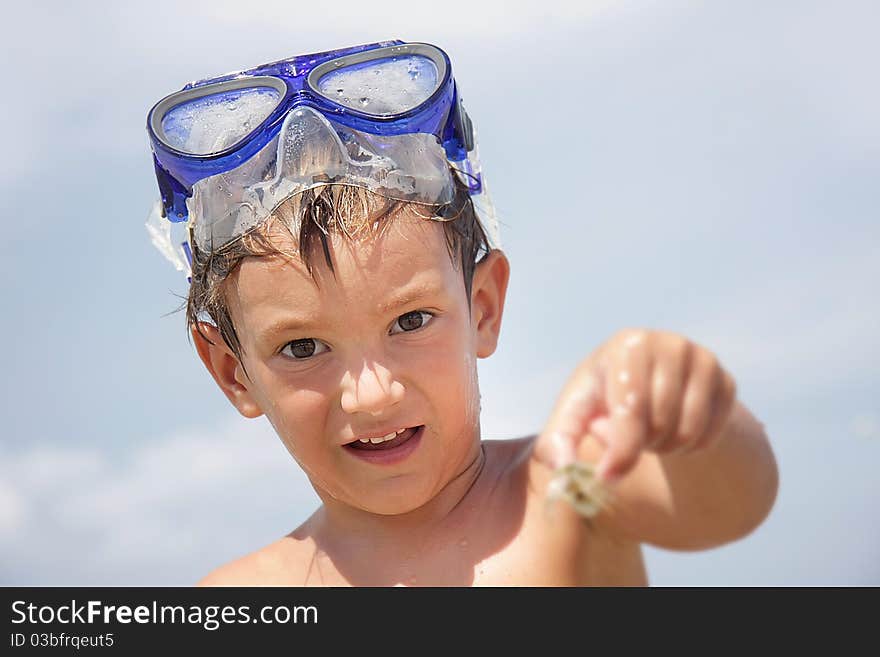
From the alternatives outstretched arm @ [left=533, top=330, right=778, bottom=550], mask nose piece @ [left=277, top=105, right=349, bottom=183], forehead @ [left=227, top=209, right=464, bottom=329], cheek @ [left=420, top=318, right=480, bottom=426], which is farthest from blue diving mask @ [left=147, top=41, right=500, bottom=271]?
outstretched arm @ [left=533, top=330, right=778, bottom=550]

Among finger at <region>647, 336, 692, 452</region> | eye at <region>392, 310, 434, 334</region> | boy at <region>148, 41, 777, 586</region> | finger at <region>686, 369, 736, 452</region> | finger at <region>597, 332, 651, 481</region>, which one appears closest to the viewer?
finger at <region>597, 332, 651, 481</region>

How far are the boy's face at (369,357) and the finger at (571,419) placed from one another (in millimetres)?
1019

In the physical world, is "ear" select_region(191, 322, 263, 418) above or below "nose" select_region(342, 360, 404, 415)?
above

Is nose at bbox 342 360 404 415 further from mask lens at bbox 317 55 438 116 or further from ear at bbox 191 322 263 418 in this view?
mask lens at bbox 317 55 438 116

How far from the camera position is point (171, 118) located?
3.71 meters

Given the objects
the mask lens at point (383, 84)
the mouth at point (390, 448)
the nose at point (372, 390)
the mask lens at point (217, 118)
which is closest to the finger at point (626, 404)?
the nose at point (372, 390)

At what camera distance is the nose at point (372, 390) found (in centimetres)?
296

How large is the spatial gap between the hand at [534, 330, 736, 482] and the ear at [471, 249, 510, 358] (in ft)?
4.56

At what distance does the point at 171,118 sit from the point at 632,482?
2.08 metres

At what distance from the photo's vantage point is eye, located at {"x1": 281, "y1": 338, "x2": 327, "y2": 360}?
10.2 ft
